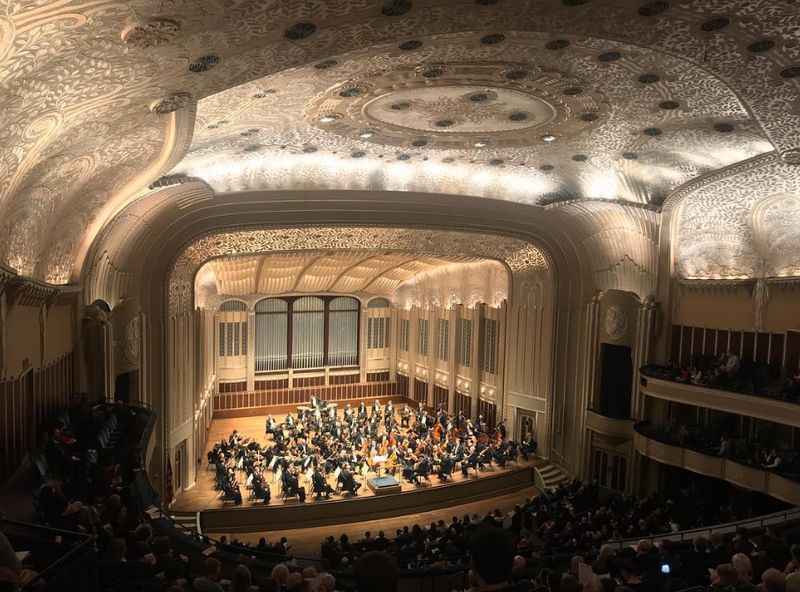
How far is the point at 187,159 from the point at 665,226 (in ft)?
29.9

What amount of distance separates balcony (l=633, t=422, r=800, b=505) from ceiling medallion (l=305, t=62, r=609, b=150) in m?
6.13

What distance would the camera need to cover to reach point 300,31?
16.4ft

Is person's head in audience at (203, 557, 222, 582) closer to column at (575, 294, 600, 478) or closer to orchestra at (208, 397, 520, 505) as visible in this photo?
orchestra at (208, 397, 520, 505)

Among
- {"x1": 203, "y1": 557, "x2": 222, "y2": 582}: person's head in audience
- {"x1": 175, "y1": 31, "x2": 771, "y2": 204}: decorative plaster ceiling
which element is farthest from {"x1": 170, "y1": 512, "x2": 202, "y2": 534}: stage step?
{"x1": 203, "y1": 557, "x2": 222, "y2": 582}: person's head in audience

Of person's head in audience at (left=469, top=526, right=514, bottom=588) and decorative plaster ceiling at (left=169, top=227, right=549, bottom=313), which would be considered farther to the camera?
decorative plaster ceiling at (left=169, top=227, right=549, bottom=313)

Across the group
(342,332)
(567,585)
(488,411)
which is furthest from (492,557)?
(342,332)

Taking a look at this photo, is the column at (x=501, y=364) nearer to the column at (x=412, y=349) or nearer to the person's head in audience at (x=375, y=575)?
the column at (x=412, y=349)

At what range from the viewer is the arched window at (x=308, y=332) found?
23.3 m

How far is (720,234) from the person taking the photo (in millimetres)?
12469

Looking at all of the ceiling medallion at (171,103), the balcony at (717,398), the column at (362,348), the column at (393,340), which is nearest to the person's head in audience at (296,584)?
the ceiling medallion at (171,103)

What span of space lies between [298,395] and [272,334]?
93.9 inches

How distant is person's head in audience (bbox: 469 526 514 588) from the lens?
6.82 feet

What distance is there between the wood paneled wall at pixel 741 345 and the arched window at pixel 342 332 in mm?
12854

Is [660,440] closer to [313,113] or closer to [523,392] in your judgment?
[523,392]
